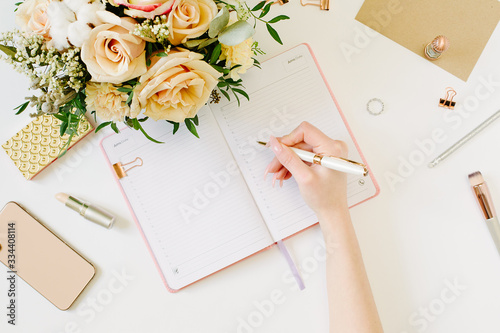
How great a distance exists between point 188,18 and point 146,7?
60 mm

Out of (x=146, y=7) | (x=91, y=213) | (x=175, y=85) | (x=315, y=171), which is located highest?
(x=146, y=7)

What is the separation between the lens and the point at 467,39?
2.84 ft

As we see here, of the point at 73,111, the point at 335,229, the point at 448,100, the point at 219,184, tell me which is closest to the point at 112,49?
the point at 73,111

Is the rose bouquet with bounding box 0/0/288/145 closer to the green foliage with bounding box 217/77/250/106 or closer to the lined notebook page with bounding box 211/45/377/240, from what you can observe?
the green foliage with bounding box 217/77/250/106

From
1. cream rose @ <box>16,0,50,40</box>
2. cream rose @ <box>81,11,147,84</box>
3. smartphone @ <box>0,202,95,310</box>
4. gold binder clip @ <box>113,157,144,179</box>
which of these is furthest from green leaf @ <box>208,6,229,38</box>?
smartphone @ <box>0,202,95,310</box>

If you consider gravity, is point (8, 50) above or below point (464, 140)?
above

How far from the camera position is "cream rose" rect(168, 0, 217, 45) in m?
0.51

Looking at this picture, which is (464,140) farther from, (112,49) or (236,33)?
(112,49)

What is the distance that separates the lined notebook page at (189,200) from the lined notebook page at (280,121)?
3 centimetres

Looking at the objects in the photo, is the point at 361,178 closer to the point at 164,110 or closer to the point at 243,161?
the point at 243,161

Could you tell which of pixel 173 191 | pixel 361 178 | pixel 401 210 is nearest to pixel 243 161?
pixel 173 191

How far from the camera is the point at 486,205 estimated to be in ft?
2.71

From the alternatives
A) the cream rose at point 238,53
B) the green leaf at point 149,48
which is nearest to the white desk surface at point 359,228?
the cream rose at point 238,53

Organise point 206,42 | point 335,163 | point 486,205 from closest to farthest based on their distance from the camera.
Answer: point 206,42, point 335,163, point 486,205
